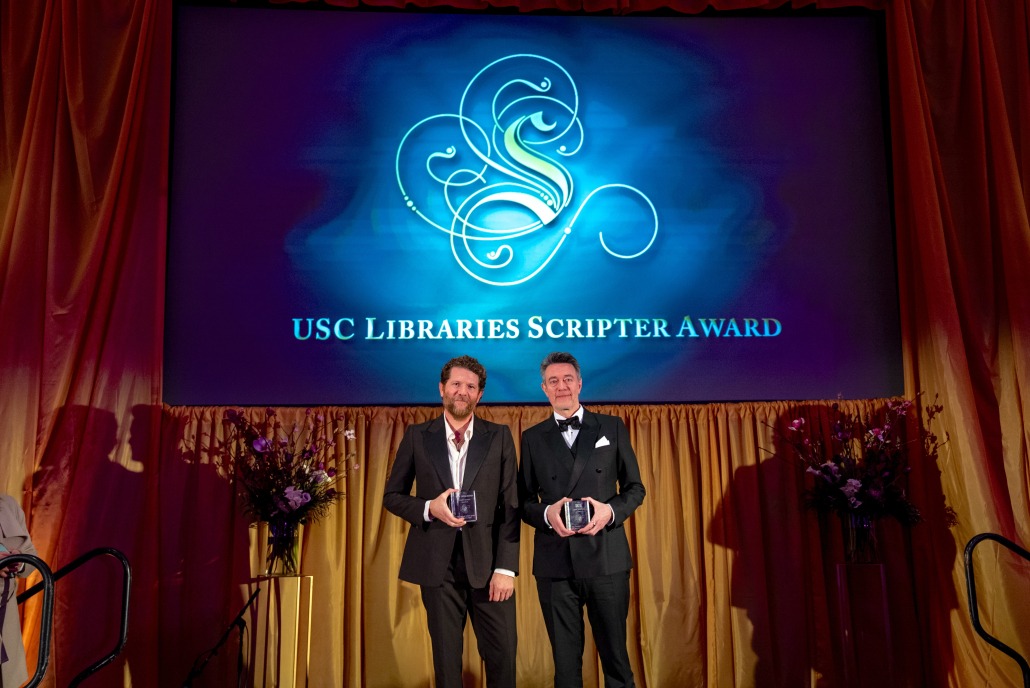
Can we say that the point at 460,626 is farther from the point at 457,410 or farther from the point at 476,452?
the point at 457,410

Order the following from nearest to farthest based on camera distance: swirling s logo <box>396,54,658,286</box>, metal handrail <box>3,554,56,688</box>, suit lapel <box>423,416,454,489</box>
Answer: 1. metal handrail <box>3,554,56,688</box>
2. suit lapel <box>423,416,454,489</box>
3. swirling s logo <box>396,54,658,286</box>

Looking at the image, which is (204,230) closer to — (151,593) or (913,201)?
(151,593)

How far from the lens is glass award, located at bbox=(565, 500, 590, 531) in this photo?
375 cm

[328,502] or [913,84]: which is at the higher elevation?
[913,84]

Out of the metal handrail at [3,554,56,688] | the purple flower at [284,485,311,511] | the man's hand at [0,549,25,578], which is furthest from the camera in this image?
the purple flower at [284,485,311,511]

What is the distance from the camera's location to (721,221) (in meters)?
6.00

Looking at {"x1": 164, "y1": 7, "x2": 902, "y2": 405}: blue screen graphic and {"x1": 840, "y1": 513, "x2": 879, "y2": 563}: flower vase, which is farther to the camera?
{"x1": 164, "y1": 7, "x2": 902, "y2": 405}: blue screen graphic

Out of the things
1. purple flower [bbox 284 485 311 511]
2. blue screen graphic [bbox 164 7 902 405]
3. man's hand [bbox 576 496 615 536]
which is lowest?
man's hand [bbox 576 496 615 536]

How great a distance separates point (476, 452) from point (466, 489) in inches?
7.6

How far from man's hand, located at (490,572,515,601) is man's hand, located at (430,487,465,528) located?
288 millimetres

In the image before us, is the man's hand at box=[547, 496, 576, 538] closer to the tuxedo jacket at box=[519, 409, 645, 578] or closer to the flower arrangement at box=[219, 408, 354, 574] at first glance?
the tuxedo jacket at box=[519, 409, 645, 578]

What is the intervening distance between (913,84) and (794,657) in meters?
3.85

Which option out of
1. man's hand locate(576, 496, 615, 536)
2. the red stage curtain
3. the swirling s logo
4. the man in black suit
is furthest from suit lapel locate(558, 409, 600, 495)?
the swirling s logo

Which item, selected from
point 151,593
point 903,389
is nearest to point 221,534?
point 151,593
